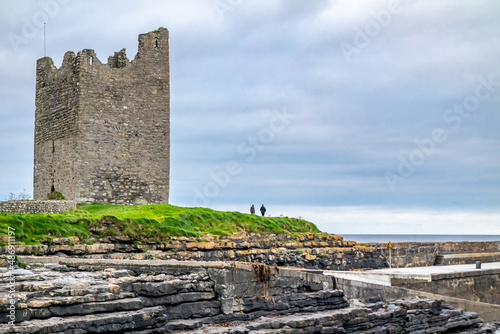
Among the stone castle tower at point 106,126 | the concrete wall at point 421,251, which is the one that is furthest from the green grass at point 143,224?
the concrete wall at point 421,251

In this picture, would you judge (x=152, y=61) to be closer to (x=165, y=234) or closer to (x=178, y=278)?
(x=165, y=234)

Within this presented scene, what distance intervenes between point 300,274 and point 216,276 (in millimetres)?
2461

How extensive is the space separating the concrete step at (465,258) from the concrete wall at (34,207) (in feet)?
55.4

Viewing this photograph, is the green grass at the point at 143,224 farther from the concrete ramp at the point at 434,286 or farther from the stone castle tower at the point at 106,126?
the concrete ramp at the point at 434,286

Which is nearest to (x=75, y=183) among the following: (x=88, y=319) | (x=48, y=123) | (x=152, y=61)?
(x=48, y=123)

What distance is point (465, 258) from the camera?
94.0 feet

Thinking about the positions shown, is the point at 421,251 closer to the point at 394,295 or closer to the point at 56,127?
the point at 394,295

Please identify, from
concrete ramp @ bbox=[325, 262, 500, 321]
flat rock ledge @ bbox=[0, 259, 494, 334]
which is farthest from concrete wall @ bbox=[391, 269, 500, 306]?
flat rock ledge @ bbox=[0, 259, 494, 334]

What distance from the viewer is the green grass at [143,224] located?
622 inches

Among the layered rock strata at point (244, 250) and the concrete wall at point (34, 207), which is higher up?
the concrete wall at point (34, 207)

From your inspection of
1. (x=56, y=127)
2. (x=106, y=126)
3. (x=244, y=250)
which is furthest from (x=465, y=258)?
(x=56, y=127)

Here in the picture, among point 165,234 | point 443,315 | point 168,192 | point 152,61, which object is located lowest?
point 443,315

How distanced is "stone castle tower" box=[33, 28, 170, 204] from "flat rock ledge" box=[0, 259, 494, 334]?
13185 millimetres

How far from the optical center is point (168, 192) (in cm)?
2739
